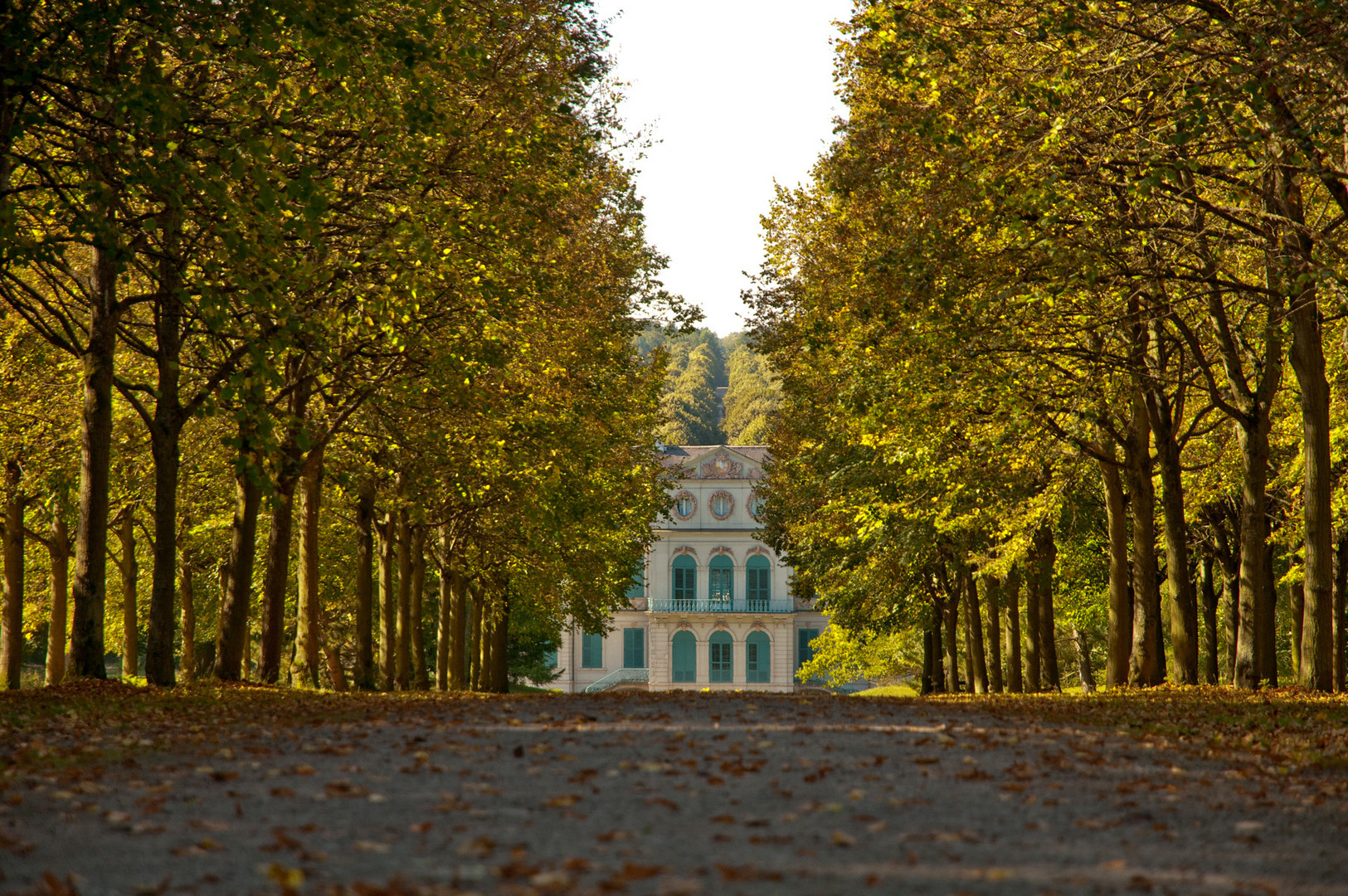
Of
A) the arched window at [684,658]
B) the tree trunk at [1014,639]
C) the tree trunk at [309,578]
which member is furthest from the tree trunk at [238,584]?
the arched window at [684,658]

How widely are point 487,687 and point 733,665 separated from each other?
1770 inches

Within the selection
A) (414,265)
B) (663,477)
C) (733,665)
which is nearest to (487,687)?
(663,477)

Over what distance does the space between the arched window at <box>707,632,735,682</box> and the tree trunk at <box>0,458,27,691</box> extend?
55840 millimetres

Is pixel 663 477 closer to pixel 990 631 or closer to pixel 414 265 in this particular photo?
pixel 990 631

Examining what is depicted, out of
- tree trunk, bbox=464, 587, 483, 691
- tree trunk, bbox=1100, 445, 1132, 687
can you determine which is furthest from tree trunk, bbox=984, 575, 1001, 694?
tree trunk, bbox=464, 587, 483, 691

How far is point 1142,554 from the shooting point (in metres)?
18.6

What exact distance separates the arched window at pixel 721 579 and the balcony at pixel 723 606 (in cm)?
21

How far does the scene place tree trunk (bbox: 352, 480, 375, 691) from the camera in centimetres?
2214

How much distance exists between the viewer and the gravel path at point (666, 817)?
464 cm

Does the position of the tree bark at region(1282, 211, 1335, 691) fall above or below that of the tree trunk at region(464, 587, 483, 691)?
above

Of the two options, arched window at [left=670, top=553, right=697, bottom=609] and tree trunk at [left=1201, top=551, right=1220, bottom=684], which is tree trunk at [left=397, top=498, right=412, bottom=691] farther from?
arched window at [left=670, top=553, right=697, bottom=609]

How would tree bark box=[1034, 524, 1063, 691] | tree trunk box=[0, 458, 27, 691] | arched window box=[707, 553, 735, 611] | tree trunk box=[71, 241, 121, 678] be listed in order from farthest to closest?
1. arched window box=[707, 553, 735, 611]
2. tree bark box=[1034, 524, 1063, 691]
3. tree trunk box=[0, 458, 27, 691]
4. tree trunk box=[71, 241, 121, 678]

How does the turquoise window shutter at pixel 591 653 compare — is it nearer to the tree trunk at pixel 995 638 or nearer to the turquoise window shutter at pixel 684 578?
the turquoise window shutter at pixel 684 578

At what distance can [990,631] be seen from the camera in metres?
30.0
